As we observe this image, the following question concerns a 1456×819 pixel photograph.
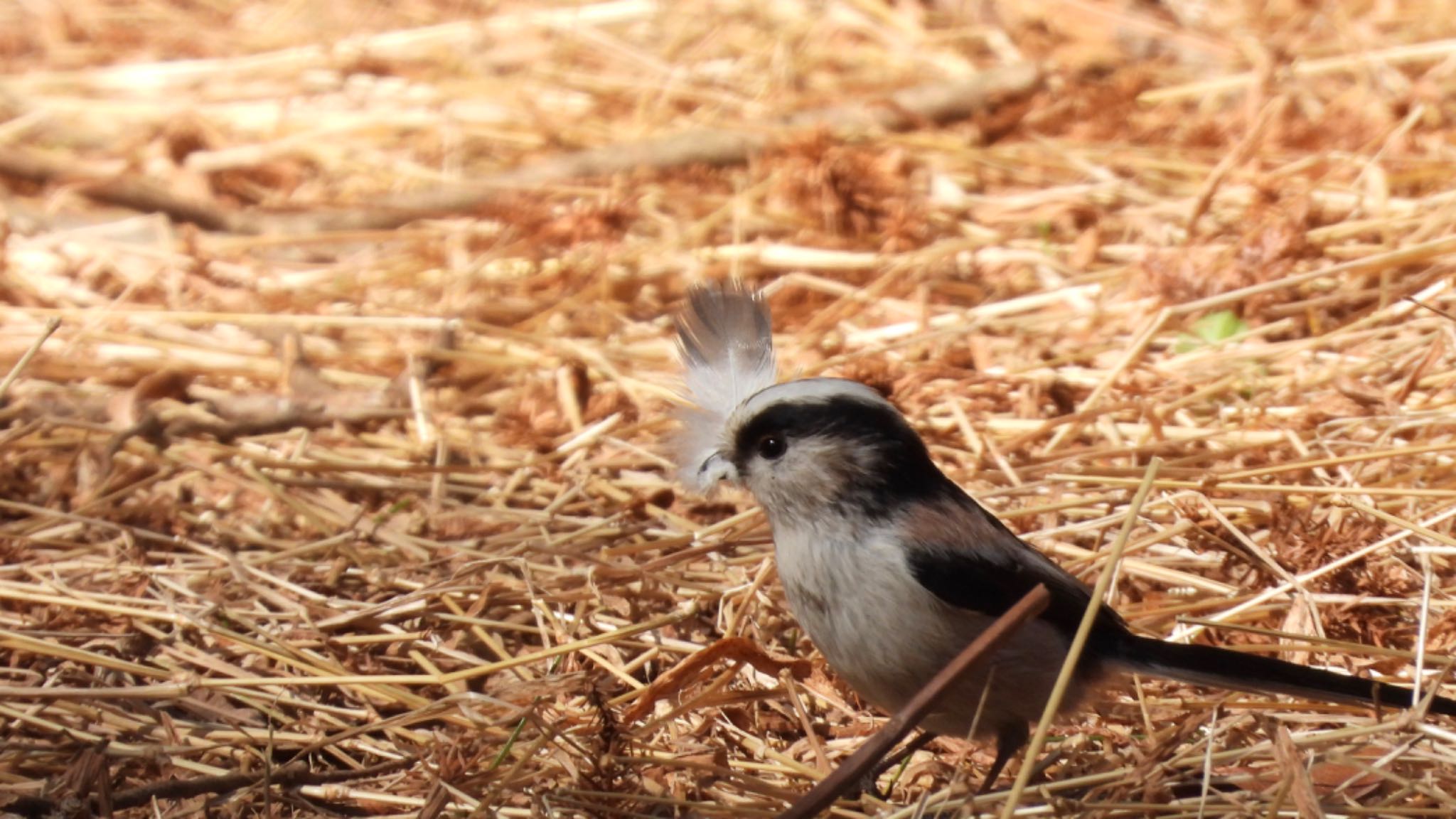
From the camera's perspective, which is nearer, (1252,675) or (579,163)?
(1252,675)

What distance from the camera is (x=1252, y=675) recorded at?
2309mm

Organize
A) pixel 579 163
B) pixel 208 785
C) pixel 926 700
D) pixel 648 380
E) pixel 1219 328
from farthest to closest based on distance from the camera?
pixel 579 163 < pixel 648 380 < pixel 1219 328 < pixel 208 785 < pixel 926 700

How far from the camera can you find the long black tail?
2.28 metres

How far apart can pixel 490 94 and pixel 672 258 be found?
175cm

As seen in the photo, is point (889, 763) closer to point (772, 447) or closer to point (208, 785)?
point (772, 447)

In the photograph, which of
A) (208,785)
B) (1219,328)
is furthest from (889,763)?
(1219,328)

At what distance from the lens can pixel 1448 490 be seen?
115 inches

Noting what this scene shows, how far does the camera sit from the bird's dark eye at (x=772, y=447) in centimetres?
254

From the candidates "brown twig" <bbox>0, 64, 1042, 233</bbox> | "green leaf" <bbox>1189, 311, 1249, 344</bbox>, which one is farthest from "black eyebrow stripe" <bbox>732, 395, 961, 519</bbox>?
"brown twig" <bbox>0, 64, 1042, 233</bbox>

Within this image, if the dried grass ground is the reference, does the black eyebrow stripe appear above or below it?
above

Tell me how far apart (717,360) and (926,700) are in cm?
93

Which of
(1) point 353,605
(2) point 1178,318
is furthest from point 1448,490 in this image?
(1) point 353,605

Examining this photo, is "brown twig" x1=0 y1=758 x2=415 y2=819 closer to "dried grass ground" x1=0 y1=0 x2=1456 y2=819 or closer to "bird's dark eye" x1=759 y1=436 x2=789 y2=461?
"dried grass ground" x1=0 y1=0 x2=1456 y2=819

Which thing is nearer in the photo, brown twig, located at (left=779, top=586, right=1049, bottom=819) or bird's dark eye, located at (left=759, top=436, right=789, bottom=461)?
brown twig, located at (left=779, top=586, right=1049, bottom=819)
